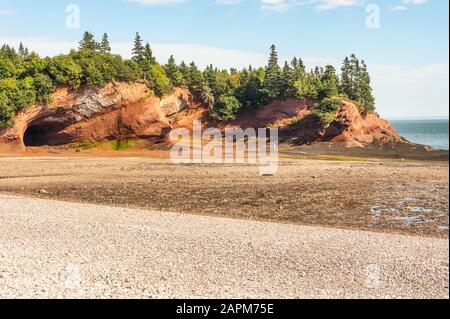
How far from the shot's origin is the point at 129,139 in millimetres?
62969

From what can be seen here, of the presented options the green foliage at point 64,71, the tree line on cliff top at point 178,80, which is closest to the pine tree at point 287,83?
the tree line on cliff top at point 178,80

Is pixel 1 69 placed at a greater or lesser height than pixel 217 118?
greater

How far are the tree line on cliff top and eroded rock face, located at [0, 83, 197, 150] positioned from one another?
146cm

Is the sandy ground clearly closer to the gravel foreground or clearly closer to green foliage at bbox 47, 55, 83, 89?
the gravel foreground

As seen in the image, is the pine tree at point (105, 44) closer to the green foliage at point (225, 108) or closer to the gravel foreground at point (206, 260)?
the green foliage at point (225, 108)

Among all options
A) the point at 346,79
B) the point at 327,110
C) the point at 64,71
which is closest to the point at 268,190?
the point at 64,71

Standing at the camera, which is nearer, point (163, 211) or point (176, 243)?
point (176, 243)

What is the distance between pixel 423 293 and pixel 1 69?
57184mm

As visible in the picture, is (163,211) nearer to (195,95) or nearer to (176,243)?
(176,243)

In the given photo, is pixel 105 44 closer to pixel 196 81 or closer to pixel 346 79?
pixel 196 81

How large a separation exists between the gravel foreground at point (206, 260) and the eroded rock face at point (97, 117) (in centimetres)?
3919

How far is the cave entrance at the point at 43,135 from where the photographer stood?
2382 inches

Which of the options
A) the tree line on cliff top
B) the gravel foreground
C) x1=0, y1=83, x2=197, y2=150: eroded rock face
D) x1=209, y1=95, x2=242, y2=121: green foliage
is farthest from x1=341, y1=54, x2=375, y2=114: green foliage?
the gravel foreground
